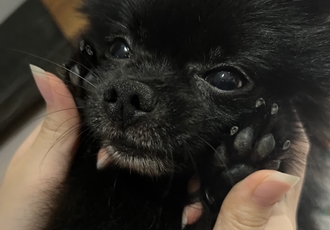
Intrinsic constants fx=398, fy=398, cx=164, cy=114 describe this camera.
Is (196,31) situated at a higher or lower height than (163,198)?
higher

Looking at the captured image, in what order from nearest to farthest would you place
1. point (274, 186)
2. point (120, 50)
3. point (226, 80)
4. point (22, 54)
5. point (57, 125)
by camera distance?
point (274, 186), point (226, 80), point (120, 50), point (57, 125), point (22, 54)

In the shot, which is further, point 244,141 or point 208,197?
point 208,197

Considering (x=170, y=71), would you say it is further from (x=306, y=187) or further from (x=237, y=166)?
(x=306, y=187)

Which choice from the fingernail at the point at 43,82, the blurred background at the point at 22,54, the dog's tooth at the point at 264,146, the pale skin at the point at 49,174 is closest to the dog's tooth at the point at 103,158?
the pale skin at the point at 49,174

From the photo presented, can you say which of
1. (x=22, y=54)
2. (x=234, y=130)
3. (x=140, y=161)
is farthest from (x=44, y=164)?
(x=22, y=54)

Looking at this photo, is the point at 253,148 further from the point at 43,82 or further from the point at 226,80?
the point at 43,82

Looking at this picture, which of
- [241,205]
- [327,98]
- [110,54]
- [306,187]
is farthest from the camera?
[306,187]

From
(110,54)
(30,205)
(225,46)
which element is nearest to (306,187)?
(225,46)
